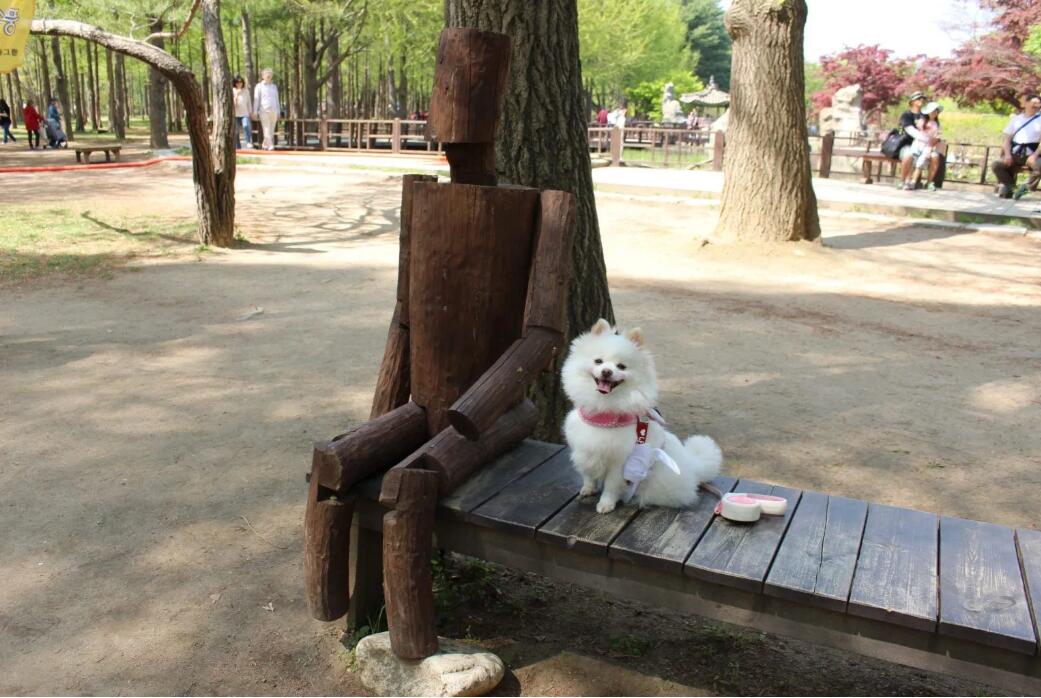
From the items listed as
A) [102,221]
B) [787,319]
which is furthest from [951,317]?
[102,221]

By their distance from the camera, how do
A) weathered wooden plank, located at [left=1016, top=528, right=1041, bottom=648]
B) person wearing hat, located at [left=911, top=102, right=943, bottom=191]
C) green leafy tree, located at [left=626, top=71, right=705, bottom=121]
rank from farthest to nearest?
green leafy tree, located at [left=626, top=71, right=705, bottom=121] < person wearing hat, located at [left=911, top=102, right=943, bottom=191] < weathered wooden plank, located at [left=1016, top=528, right=1041, bottom=648]

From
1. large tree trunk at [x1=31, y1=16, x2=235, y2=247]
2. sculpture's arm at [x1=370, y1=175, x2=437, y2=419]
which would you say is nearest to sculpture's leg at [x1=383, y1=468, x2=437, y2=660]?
sculpture's arm at [x1=370, y1=175, x2=437, y2=419]

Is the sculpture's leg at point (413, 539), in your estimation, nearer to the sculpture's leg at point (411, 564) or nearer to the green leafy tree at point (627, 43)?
the sculpture's leg at point (411, 564)

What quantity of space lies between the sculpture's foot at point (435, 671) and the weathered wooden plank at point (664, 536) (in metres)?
0.65

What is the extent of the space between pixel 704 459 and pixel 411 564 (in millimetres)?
1105

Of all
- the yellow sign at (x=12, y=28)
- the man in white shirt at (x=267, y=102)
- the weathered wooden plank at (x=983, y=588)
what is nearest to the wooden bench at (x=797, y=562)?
the weathered wooden plank at (x=983, y=588)

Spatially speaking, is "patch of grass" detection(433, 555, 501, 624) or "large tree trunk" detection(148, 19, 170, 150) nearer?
"patch of grass" detection(433, 555, 501, 624)

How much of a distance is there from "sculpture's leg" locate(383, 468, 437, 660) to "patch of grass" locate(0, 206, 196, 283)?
8143 mm

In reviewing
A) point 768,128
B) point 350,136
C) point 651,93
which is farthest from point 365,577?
point 651,93

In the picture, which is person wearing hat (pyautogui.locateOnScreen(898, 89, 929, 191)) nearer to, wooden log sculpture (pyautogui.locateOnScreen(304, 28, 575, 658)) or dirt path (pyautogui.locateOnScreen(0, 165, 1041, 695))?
dirt path (pyautogui.locateOnScreen(0, 165, 1041, 695))

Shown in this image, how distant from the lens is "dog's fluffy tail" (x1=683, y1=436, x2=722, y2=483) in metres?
3.02

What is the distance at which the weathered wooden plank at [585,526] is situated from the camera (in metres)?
2.59

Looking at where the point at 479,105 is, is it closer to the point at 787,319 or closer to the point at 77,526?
the point at 77,526

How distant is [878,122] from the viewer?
1625 inches
